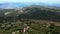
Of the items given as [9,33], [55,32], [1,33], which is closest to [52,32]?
[55,32]

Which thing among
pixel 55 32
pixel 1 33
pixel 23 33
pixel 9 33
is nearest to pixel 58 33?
pixel 55 32

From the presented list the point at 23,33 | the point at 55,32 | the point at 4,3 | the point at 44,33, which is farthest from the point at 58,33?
the point at 4,3

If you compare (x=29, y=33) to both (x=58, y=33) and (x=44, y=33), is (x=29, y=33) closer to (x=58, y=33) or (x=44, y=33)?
(x=44, y=33)

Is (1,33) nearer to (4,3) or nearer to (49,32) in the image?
(49,32)

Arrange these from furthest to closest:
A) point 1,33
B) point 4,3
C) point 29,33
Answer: point 4,3 < point 1,33 < point 29,33

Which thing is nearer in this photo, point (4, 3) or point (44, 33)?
point (44, 33)

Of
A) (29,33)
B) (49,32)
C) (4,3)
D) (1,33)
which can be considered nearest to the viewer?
(29,33)

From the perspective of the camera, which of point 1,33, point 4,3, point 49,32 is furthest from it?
point 4,3

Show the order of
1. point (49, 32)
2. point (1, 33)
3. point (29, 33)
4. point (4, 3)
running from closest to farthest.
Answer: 1. point (29, 33)
2. point (49, 32)
3. point (1, 33)
4. point (4, 3)

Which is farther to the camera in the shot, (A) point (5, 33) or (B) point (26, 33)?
(A) point (5, 33)
